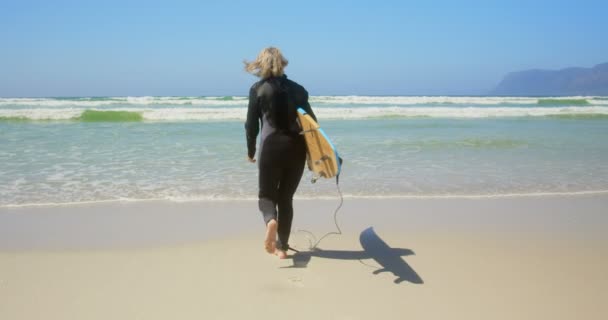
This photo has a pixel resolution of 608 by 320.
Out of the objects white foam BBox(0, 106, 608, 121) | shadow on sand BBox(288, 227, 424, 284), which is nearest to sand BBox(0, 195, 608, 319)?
shadow on sand BBox(288, 227, 424, 284)

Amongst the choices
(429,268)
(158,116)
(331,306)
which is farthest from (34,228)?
(158,116)

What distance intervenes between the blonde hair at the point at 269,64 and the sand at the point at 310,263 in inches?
56.6

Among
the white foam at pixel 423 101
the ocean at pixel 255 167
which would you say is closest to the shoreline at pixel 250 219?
the ocean at pixel 255 167

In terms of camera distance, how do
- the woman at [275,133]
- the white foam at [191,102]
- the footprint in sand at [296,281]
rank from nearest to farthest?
1. the footprint in sand at [296,281]
2. the woman at [275,133]
3. the white foam at [191,102]

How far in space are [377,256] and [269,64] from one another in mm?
1748

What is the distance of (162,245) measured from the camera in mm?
3711

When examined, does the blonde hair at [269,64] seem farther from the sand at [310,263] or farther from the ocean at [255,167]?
the ocean at [255,167]

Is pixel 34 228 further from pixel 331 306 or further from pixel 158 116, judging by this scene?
pixel 158 116

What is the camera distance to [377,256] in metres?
3.58

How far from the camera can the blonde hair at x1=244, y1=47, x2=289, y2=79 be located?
3.11 metres

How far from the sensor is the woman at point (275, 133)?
3.14m

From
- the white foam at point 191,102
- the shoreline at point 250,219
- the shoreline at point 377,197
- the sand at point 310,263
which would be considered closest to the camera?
the sand at point 310,263

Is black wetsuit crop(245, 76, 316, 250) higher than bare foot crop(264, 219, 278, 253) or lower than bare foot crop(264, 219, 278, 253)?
higher

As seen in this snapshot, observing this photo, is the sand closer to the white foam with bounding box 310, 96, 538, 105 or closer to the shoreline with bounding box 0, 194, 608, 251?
the shoreline with bounding box 0, 194, 608, 251
